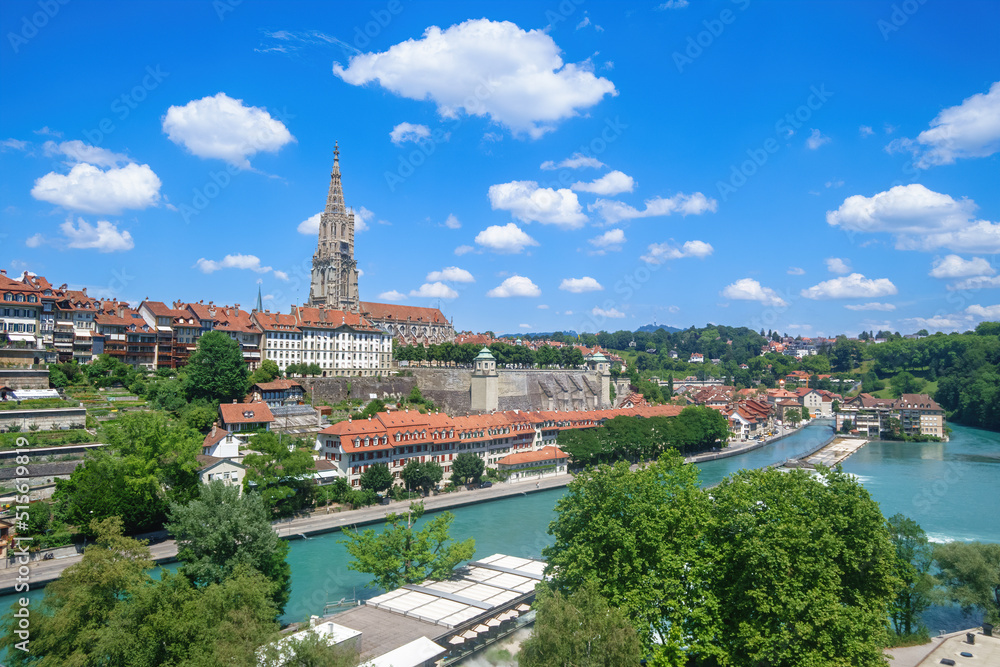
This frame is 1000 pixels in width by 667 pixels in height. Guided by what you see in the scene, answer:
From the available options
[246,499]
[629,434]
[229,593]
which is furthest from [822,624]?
[629,434]

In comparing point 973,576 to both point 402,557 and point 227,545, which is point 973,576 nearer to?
point 402,557

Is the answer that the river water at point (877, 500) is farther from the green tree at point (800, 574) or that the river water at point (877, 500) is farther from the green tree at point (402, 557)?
the green tree at point (800, 574)

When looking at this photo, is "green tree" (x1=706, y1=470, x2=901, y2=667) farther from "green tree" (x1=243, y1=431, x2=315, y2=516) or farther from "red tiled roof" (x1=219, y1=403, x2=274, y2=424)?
"red tiled roof" (x1=219, y1=403, x2=274, y2=424)

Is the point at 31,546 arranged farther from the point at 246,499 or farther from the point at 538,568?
the point at 538,568

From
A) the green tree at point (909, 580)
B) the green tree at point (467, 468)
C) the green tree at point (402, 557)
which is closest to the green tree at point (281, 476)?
the green tree at point (467, 468)

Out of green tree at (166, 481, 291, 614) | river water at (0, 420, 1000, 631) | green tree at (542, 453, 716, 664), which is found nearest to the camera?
green tree at (542, 453, 716, 664)

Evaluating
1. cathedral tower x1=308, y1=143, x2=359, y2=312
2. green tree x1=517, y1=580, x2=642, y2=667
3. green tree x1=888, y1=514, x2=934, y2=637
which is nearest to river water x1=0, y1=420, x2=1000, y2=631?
green tree x1=888, y1=514, x2=934, y2=637
